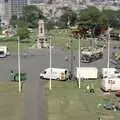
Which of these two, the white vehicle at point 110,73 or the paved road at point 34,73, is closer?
the paved road at point 34,73

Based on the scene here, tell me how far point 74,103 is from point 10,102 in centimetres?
230

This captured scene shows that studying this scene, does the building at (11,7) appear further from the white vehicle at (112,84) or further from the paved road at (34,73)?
the white vehicle at (112,84)

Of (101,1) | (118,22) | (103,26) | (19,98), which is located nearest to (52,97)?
(19,98)

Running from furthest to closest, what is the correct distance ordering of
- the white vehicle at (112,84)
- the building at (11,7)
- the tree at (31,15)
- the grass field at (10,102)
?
1. the building at (11,7)
2. the tree at (31,15)
3. the white vehicle at (112,84)
4. the grass field at (10,102)

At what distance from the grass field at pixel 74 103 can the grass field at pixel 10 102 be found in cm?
102

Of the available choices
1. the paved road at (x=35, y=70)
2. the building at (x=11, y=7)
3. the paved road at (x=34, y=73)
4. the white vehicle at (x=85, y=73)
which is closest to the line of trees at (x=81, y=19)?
the paved road at (x=35, y=70)

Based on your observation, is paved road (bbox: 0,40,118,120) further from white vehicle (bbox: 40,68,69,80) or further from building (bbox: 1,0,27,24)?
building (bbox: 1,0,27,24)

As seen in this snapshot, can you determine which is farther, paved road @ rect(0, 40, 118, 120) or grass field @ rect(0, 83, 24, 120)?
paved road @ rect(0, 40, 118, 120)

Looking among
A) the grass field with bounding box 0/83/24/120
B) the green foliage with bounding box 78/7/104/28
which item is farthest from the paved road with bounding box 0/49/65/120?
the green foliage with bounding box 78/7/104/28

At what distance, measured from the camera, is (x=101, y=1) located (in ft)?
392

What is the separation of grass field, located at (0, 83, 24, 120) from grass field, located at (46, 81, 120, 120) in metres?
1.02

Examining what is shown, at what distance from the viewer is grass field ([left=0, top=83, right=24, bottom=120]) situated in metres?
14.9

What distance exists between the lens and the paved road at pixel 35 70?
603 inches

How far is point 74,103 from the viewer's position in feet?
53.6
